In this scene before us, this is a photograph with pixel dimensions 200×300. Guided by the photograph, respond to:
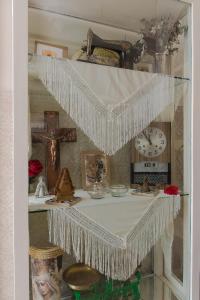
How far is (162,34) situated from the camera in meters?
1.01

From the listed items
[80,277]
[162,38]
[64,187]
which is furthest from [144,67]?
[80,277]

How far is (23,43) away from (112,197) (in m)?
0.54

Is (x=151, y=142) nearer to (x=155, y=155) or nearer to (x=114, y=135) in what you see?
(x=155, y=155)

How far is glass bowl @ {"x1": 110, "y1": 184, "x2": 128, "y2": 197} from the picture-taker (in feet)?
3.04

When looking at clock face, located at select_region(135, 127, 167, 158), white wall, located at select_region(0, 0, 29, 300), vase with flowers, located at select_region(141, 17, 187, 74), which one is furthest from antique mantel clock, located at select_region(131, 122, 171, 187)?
white wall, located at select_region(0, 0, 29, 300)

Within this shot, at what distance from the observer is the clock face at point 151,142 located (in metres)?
0.97

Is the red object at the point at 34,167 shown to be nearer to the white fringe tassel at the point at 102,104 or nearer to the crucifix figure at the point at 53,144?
the crucifix figure at the point at 53,144

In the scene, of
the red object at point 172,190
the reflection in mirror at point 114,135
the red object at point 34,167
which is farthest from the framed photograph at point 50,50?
the red object at point 172,190

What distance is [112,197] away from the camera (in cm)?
91

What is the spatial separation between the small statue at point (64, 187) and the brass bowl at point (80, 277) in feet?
0.77

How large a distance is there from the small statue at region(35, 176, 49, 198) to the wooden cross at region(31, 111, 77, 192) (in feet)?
0.07

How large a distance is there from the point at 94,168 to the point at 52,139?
7.2 inches

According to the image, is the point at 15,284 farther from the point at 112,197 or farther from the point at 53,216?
the point at 112,197

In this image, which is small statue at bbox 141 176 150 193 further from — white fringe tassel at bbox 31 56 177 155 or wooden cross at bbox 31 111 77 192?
wooden cross at bbox 31 111 77 192
